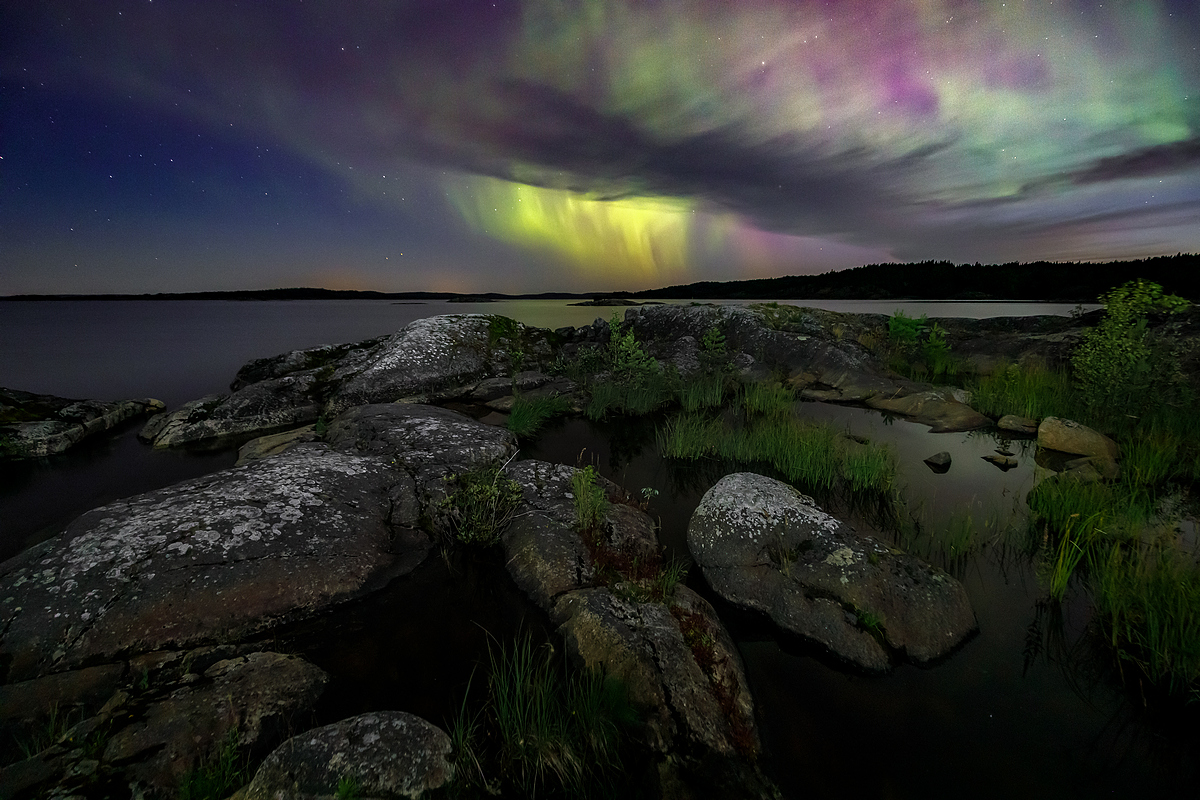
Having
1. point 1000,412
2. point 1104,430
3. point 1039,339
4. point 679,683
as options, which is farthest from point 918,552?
point 1039,339

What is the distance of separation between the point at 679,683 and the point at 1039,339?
19424mm

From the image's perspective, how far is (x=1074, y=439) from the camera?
7.77 metres

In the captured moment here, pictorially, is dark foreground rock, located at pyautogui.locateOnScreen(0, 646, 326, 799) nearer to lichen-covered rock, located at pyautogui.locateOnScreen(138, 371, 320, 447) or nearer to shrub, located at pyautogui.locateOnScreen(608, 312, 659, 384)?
lichen-covered rock, located at pyautogui.locateOnScreen(138, 371, 320, 447)

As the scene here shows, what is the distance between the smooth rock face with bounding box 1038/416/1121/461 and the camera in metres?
7.50

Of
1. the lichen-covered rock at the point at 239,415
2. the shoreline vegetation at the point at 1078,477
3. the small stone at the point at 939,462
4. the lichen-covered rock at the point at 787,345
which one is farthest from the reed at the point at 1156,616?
the lichen-covered rock at the point at 239,415

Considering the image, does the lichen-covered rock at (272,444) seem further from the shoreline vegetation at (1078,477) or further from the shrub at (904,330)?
the shrub at (904,330)

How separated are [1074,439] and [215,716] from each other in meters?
12.2

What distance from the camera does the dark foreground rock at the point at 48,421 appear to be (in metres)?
7.88

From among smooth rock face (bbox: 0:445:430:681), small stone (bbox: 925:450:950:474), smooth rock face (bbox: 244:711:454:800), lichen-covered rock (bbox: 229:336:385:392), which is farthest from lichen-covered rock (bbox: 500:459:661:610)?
lichen-covered rock (bbox: 229:336:385:392)

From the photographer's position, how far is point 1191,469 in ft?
21.6

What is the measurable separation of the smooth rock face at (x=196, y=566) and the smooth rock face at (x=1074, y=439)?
10971 mm

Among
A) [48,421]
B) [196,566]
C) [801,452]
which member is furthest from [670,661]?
[48,421]

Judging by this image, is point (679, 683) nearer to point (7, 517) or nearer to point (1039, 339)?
point (7, 517)

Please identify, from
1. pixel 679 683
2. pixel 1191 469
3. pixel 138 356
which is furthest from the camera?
pixel 138 356
